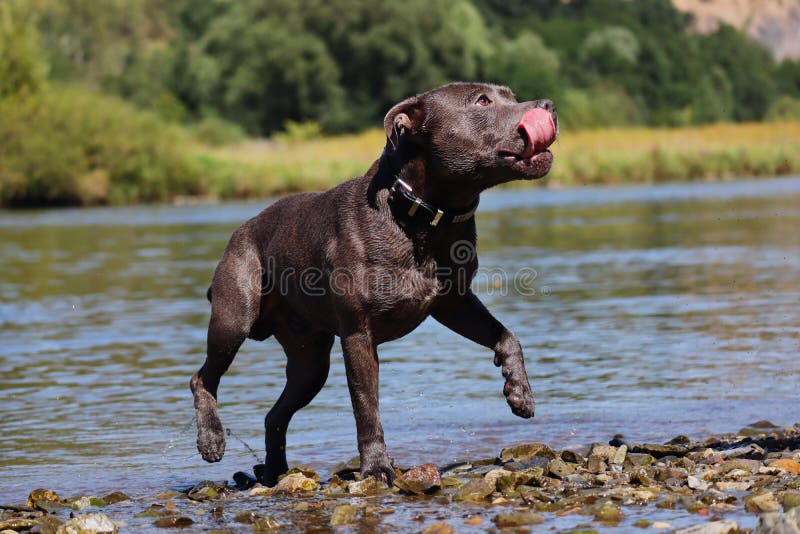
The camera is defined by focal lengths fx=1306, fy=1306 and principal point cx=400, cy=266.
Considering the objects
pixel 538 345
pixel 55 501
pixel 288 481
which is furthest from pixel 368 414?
pixel 538 345

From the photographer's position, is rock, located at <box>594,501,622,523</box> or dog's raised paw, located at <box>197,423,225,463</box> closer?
rock, located at <box>594,501,622,523</box>

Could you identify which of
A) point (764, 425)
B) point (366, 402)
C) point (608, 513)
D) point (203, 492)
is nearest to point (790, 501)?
point (608, 513)

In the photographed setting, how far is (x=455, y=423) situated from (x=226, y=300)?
1945 mm

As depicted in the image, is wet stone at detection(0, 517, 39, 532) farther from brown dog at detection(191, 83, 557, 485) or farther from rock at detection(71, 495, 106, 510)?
brown dog at detection(191, 83, 557, 485)

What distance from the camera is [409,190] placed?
6684 mm

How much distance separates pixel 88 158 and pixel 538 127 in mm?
44006

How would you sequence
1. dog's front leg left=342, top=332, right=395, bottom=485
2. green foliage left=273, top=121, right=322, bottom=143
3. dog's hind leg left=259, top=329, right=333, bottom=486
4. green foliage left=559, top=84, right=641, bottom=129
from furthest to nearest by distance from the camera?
green foliage left=559, top=84, right=641, bottom=129, green foliage left=273, top=121, right=322, bottom=143, dog's hind leg left=259, top=329, right=333, bottom=486, dog's front leg left=342, top=332, right=395, bottom=485

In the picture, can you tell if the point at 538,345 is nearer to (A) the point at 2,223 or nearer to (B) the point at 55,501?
(B) the point at 55,501

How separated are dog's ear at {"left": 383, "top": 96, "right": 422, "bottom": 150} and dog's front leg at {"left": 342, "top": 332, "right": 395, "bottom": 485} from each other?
1030 mm

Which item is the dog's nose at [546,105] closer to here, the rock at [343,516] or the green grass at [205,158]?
the rock at [343,516]

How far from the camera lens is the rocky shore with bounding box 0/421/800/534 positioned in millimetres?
5730

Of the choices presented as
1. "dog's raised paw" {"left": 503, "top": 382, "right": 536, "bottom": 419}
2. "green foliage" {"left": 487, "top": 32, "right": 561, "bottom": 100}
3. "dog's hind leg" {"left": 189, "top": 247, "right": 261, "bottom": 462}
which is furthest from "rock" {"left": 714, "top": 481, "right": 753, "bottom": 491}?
"green foliage" {"left": 487, "top": 32, "right": 561, "bottom": 100}

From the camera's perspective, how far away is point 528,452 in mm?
7148

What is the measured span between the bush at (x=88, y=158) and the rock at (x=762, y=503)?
42.8 m
